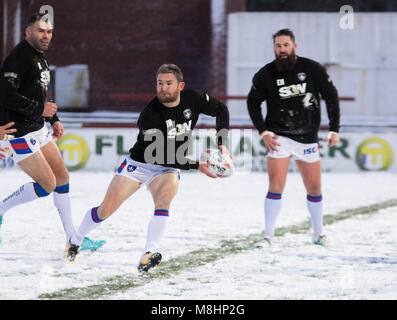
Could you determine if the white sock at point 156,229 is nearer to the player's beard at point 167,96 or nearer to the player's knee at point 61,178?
the player's beard at point 167,96

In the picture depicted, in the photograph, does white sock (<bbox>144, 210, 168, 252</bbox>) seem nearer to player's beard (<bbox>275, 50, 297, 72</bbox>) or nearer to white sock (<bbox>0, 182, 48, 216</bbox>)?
white sock (<bbox>0, 182, 48, 216</bbox>)

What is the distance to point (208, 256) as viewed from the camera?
6410 mm

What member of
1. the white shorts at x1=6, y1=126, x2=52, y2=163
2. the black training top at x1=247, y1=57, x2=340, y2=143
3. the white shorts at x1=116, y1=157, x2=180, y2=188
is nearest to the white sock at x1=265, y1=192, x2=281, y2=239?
the black training top at x1=247, y1=57, x2=340, y2=143

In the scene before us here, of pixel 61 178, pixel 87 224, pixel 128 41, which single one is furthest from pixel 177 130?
pixel 128 41

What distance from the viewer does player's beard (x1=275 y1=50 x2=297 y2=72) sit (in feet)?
22.0

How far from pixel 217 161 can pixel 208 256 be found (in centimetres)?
95

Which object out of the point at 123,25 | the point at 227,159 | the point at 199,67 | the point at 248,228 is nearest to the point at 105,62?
the point at 123,25

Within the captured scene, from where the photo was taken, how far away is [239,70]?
17938 millimetres

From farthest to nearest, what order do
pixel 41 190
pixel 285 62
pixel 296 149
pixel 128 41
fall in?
pixel 128 41, pixel 296 149, pixel 285 62, pixel 41 190

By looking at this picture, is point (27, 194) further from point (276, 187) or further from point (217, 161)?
point (276, 187)

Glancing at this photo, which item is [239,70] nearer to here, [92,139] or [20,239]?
[92,139]

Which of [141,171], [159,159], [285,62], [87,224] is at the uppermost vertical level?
[285,62]

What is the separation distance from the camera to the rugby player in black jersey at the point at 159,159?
581 cm
